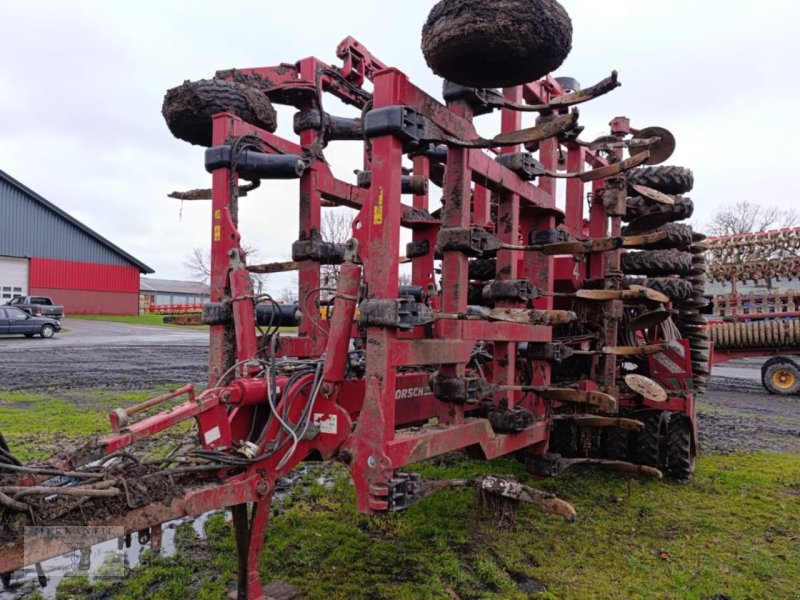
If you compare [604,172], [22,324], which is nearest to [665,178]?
[604,172]

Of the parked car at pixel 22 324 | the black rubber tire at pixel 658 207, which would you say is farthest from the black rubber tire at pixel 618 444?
the parked car at pixel 22 324

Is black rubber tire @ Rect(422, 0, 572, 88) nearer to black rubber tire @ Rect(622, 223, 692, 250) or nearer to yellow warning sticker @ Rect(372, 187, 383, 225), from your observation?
yellow warning sticker @ Rect(372, 187, 383, 225)

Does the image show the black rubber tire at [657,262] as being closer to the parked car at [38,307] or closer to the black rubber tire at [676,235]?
the black rubber tire at [676,235]

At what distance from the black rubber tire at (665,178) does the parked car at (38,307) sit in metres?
28.3

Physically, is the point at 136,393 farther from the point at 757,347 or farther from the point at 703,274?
the point at 757,347

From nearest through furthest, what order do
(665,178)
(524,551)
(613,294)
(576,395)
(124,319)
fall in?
1. (524,551)
2. (576,395)
3. (613,294)
4. (665,178)
5. (124,319)

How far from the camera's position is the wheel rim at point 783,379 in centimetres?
1330

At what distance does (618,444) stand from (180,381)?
29.3 feet

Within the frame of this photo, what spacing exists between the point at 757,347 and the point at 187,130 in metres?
13.3

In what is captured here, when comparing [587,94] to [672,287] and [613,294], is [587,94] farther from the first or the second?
[672,287]

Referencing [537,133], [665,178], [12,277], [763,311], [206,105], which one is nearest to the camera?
[537,133]

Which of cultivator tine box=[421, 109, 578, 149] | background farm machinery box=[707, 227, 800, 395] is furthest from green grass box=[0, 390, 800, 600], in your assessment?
background farm machinery box=[707, 227, 800, 395]

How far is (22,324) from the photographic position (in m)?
24.4

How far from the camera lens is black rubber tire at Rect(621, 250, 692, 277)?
5.57 m
